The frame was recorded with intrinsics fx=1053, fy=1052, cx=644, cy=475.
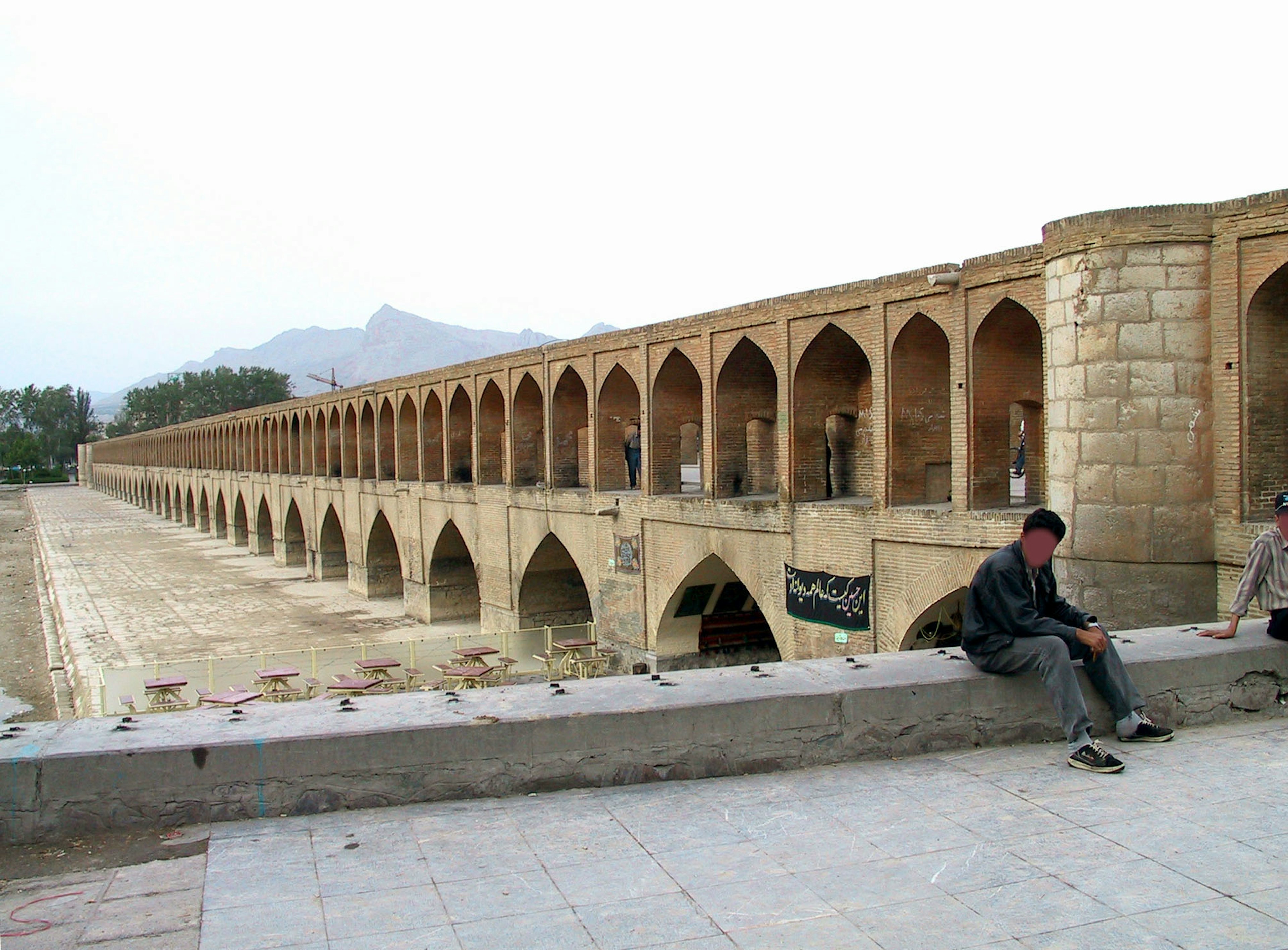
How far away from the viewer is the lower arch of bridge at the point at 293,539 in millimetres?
36469

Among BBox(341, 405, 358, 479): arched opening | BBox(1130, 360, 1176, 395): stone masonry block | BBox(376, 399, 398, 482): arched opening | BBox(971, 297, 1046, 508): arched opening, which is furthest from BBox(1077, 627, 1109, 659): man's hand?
BBox(341, 405, 358, 479): arched opening

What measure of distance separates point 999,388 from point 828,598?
3098 millimetres

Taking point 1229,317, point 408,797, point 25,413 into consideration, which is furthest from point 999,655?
point 25,413

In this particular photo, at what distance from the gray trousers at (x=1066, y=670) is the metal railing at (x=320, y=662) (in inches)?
485

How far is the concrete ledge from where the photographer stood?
328 cm

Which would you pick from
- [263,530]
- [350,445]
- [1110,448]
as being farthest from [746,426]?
[263,530]

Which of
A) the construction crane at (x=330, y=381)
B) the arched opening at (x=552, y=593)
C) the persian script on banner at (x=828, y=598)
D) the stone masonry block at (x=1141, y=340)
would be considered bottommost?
the arched opening at (x=552, y=593)

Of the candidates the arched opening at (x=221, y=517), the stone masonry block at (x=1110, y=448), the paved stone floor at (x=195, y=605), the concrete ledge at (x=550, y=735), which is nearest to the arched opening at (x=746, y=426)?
the stone masonry block at (x=1110, y=448)

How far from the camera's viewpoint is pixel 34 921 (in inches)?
105

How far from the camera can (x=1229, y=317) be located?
28.2 feet

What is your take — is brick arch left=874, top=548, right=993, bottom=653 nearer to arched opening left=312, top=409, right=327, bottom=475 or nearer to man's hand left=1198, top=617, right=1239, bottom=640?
man's hand left=1198, top=617, right=1239, bottom=640

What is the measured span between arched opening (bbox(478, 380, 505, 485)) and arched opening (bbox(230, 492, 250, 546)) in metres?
26.2

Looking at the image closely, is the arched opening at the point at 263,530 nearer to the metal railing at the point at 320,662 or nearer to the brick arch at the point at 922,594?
the metal railing at the point at 320,662

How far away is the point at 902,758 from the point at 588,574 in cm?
1336
